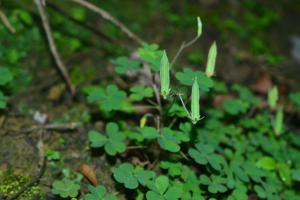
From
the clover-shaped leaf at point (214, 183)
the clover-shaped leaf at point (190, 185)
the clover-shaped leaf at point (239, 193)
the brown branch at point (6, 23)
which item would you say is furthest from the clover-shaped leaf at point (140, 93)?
the brown branch at point (6, 23)

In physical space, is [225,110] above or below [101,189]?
above

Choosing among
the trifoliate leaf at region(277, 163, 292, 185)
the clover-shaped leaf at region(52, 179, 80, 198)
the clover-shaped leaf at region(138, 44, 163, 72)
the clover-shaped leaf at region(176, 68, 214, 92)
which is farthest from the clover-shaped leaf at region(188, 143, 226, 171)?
the clover-shaped leaf at region(52, 179, 80, 198)

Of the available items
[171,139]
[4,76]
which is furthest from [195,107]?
[4,76]

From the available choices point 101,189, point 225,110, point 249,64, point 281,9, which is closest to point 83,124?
point 101,189

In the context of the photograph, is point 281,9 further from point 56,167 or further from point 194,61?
point 56,167

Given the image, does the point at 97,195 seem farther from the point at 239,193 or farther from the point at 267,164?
the point at 267,164

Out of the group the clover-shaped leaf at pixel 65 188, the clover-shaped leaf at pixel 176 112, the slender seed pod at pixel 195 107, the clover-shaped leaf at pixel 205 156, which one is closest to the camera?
the slender seed pod at pixel 195 107

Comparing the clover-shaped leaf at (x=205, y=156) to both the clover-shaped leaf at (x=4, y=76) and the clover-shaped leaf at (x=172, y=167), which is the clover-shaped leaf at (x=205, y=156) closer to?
the clover-shaped leaf at (x=172, y=167)
